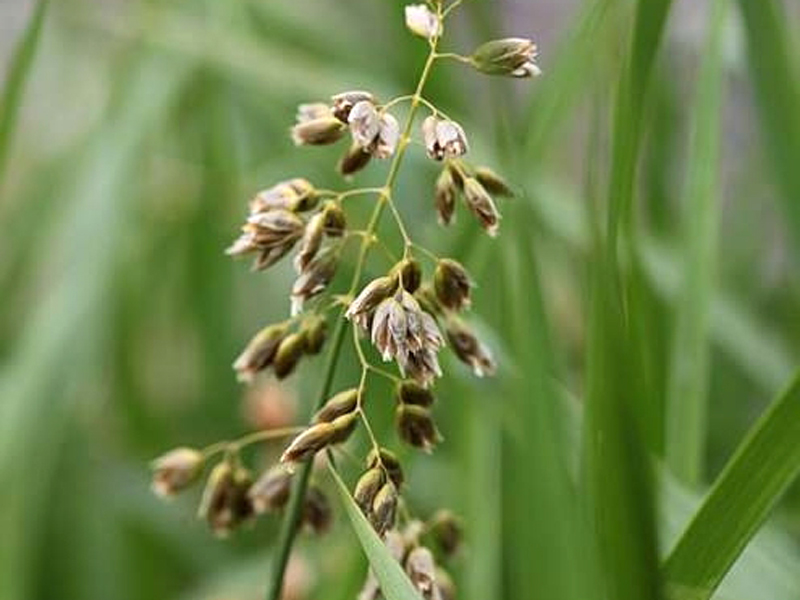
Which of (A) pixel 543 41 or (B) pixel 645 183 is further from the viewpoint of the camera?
(A) pixel 543 41

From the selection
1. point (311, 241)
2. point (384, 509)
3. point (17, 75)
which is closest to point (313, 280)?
point (311, 241)

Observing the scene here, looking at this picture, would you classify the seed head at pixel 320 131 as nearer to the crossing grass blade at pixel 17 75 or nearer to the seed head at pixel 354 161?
the seed head at pixel 354 161

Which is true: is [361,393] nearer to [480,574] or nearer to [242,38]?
[480,574]

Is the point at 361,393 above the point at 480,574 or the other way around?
above

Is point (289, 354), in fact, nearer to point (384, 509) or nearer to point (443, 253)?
point (384, 509)

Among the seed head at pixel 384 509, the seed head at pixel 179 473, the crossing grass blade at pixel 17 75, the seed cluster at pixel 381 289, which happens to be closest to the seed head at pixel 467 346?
the seed cluster at pixel 381 289

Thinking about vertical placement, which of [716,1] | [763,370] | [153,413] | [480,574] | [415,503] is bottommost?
[153,413]

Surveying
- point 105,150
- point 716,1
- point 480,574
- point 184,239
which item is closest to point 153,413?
point 184,239
